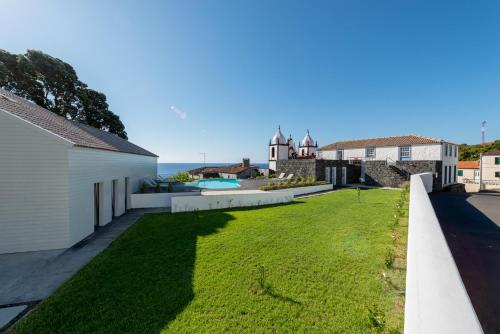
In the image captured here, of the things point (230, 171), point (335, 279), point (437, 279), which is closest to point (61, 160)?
point (335, 279)

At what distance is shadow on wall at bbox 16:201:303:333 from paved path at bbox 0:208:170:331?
408mm

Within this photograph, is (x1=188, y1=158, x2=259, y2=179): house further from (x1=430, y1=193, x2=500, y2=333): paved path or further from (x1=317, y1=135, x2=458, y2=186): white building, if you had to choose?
(x1=430, y1=193, x2=500, y2=333): paved path

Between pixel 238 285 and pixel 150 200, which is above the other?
pixel 150 200

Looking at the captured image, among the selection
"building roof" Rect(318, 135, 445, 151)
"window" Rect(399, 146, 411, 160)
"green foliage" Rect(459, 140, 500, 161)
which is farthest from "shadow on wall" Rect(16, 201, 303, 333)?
"green foliage" Rect(459, 140, 500, 161)

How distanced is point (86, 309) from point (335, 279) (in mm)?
5268

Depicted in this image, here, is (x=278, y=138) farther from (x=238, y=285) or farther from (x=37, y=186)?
(x=238, y=285)

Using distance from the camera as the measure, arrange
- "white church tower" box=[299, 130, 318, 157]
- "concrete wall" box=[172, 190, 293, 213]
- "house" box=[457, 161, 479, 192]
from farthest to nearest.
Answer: "white church tower" box=[299, 130, 318, 157], "house" box=[457, 161, 479, 192], "concrete wall" box=[172, 190, 293, 213]

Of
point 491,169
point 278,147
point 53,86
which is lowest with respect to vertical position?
point 491,169

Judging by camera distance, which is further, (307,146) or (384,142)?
(307,146)

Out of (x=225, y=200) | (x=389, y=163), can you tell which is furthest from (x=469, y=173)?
(x=225, y=200)

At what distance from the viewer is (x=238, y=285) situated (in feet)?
15.2

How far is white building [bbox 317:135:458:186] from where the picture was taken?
21875 mm

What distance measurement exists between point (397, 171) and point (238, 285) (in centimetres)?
2349

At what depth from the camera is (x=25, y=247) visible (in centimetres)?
671
